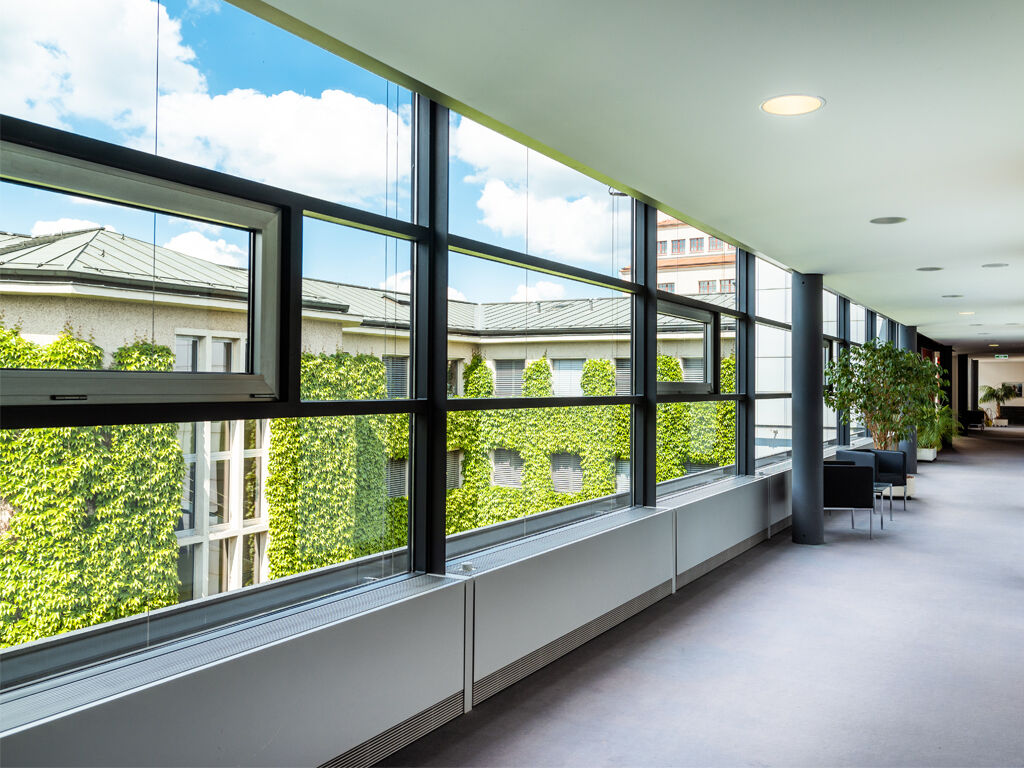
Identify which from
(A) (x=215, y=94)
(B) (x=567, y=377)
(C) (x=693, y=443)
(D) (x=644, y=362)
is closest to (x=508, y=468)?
(B) (x=567, y=377)

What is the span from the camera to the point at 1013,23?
7.76ft

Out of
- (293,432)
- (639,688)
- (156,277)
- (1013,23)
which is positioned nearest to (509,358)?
(293,432)

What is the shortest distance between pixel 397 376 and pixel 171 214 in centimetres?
131

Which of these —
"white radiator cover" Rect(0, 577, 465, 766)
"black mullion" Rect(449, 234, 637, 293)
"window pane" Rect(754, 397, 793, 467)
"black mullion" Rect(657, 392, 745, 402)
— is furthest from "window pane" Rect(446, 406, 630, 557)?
"window pane" Rect(754, 397, 793, 467)

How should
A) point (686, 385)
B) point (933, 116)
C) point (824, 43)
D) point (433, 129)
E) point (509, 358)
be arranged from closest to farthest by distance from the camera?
1. point (824, 43)
2. point (933, 116)
3. point (433, 129)
4. point (509, 358)
5. point (686, 385)

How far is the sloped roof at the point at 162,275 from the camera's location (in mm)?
2316

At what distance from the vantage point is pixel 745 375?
25.8 feet

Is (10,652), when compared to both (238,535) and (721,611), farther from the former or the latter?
(721,611)

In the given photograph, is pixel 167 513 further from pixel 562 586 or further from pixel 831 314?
pixel 831 314

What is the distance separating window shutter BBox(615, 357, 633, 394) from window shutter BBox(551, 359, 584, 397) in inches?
22.6

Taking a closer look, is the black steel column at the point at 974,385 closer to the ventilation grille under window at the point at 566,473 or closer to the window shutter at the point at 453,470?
the ventilation grille under window at the point at 566,473

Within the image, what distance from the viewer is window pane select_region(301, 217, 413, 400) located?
10.5 feet

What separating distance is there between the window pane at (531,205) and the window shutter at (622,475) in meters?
1.39

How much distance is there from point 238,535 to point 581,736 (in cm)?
171
